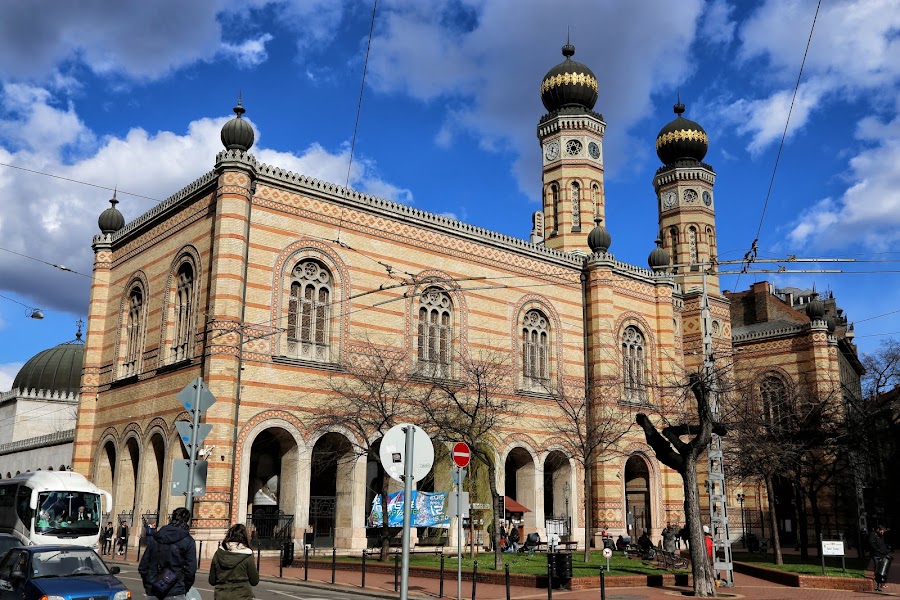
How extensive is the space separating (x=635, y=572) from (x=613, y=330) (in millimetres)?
16743

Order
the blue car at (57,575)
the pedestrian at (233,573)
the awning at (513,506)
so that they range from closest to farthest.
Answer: the pedestrian at (233,573) → the blue car at (57,575) → the awning at (513,506)

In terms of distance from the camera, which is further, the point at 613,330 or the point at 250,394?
the point at 613,330

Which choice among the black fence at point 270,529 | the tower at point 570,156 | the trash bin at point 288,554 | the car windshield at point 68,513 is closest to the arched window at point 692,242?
the tower at point 570,156

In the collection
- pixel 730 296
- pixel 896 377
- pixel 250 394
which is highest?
pixel 730 296

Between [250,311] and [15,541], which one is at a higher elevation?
[250,311]

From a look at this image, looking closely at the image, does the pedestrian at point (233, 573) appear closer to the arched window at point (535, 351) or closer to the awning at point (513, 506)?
the awning at point (513, 506)

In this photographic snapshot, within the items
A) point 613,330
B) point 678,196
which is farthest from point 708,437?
point 678,196

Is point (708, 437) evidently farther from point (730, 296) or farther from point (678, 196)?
point (730, 296)

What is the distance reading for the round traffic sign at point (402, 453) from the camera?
943 centimetres

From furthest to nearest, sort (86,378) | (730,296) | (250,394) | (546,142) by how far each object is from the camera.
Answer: (730,296) < (546,142) < (86,378) < (250,394)

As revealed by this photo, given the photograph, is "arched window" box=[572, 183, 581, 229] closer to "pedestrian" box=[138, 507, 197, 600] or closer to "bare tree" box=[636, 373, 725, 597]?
"bare tree" box=[636, 373, 725, 597]

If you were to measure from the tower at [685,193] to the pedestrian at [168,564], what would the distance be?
140 ft

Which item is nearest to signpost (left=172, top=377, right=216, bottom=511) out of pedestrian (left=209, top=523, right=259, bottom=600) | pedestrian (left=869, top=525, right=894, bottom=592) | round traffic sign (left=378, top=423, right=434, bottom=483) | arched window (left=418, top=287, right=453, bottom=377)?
pedestrian (left=209, top=523, right=259, bottom=600)

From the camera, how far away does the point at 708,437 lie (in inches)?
768
